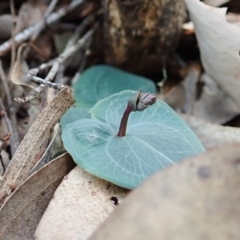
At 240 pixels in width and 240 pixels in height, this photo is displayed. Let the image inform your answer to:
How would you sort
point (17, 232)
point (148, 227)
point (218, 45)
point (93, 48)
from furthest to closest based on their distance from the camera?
point (93, 48) → point (218, 45) → point (17, 232) → point (148, 227)

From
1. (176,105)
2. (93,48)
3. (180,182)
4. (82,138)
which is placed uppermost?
(180,182)

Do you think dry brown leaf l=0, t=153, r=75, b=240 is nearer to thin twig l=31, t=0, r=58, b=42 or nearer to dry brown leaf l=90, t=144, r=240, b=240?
dry brown leaf l=90, t=144, r=240, b=240

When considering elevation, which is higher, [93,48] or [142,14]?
[142,14]

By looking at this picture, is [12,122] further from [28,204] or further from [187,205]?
[187,205]

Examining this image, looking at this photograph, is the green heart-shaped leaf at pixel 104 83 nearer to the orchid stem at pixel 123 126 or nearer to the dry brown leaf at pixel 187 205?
the orchid stem at pixel 123 126

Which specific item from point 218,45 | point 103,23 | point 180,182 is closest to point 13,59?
point 103,23

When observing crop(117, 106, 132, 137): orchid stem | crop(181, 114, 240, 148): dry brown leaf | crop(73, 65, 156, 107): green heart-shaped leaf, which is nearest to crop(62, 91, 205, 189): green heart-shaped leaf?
crop(117, 106, 132, 137): orchid stem

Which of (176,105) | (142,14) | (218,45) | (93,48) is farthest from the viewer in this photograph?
(93,48)

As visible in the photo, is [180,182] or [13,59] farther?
[13,59]

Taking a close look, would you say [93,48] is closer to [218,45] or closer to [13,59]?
[13,59]
